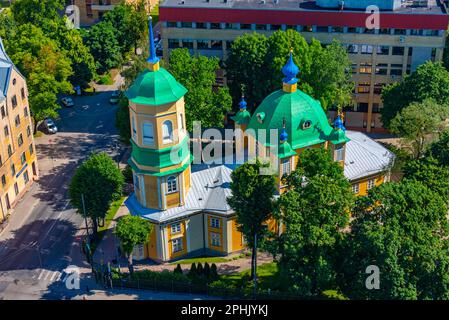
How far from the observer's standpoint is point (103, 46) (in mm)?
138625

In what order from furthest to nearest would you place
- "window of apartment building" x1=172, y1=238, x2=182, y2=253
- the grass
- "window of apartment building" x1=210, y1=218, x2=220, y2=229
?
the grass < "window of apartment building" x1=172, y1=238, x2=182, y2=253 < "window of apartment building" x1=210, y1=218, x2=220, y2=229

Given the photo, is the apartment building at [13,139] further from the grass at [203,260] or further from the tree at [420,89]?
the tree at [420,89]

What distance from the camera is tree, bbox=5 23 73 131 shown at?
114000 mm

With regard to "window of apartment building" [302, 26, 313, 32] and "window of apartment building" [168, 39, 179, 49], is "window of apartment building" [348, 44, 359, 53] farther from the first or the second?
"window of apartment building" [168, 39, 179, 49]

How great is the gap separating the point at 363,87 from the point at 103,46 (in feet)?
179

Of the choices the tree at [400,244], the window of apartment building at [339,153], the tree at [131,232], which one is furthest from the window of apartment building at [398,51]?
the tree at [131,232]

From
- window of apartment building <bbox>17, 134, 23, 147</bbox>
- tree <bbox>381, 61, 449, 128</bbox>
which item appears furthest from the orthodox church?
window of apartment building <bbox>17, 134, 23, 147</bbox>

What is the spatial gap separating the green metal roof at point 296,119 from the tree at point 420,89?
21.0 m

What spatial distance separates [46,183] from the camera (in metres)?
107

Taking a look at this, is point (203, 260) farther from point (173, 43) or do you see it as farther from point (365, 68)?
point (365, 68)

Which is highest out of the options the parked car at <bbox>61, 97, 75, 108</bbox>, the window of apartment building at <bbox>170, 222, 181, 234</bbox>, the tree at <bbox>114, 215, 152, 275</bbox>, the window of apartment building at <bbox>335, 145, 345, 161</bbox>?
the window of apartment building at <bbox>335, 145, 345, 161</bbox>

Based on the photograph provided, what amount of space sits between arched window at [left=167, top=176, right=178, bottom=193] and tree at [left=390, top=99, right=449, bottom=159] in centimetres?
3669

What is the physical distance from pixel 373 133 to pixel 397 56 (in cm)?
1444

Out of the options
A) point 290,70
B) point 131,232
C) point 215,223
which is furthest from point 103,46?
point 131,232
